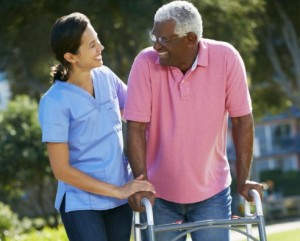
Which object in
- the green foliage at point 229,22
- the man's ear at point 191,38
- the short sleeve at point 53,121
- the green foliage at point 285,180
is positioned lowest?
the green foliage at point 285,180

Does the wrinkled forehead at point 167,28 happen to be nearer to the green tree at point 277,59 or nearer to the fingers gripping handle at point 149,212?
the fingers gripping handle at point 149,212

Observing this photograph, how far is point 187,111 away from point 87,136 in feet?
1.72

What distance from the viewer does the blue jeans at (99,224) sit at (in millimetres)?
5020

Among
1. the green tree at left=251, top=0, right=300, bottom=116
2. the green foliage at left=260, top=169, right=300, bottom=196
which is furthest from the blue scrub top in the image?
the green foliage at left=260, top=169, right=300, bottom=196

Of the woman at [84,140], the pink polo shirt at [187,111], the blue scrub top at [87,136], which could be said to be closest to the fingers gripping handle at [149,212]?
the woman at [84,140]

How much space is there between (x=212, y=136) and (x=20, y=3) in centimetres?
1911

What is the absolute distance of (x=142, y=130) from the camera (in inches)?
204

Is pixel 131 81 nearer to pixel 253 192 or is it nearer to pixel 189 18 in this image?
pixel 189 18

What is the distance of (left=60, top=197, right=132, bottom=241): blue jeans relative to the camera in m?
5.02

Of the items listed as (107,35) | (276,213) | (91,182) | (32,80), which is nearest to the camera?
(91,182)

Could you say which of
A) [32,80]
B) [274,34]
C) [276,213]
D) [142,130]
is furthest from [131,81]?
[276,213]

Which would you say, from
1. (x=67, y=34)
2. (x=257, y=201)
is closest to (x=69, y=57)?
(x=67, y=34)

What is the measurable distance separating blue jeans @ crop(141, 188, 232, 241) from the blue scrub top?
231mm

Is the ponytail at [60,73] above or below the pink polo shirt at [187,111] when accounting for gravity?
above
